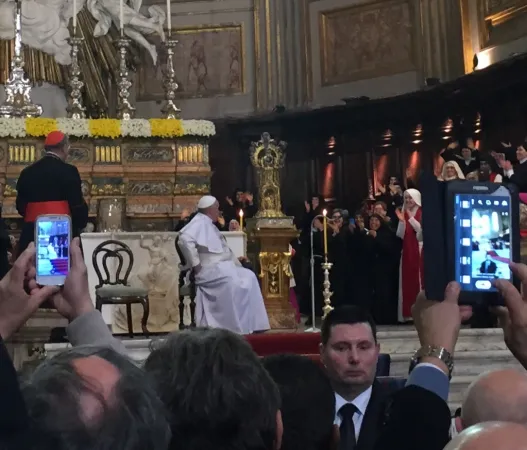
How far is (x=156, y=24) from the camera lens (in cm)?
1471

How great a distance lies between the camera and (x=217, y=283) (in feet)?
26.1

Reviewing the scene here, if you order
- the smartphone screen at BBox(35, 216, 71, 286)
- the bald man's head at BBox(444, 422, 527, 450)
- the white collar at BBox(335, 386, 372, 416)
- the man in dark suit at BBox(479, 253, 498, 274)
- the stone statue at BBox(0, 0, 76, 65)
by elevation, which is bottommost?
the white collar at BBox(335, 386, 372, 416)

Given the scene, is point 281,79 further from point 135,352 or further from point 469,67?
point 135,352

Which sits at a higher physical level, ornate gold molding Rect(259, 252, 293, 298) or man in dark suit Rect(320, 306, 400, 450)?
ornate gold molding Rect(259, 252, 293, 298)

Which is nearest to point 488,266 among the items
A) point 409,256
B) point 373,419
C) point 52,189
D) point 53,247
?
point 373,419

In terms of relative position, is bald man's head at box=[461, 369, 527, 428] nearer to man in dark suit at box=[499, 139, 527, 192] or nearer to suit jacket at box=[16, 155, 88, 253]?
man in dark suit at box=[499, 139, 527, 192]

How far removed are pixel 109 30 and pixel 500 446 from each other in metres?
13.7

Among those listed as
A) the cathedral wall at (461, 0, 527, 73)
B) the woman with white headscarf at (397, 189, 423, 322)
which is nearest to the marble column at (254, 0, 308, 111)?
the cathedral wall at (461, 0, 527, 73)

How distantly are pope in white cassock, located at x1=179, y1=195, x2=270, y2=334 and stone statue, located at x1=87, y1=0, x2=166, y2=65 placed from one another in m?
6.97

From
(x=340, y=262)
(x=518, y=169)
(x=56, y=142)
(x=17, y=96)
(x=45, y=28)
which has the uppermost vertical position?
(x=45, y=28)

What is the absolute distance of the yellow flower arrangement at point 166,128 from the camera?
36.4ft

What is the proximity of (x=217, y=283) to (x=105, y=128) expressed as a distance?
385 centimetres

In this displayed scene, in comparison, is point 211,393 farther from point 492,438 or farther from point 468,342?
point 468,342

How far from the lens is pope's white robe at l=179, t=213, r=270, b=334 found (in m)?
7.89
